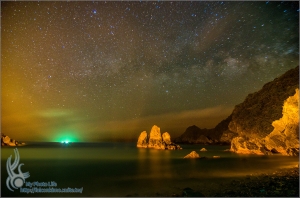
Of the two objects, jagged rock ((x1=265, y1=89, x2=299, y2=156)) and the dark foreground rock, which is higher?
jagged rock ((x1=265, y1=89, x2=299, y2=156))

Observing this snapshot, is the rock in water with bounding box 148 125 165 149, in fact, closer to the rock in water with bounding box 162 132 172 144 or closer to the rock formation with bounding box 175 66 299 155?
the rock in water with bounding box 162 132 172 144

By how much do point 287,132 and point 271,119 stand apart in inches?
392

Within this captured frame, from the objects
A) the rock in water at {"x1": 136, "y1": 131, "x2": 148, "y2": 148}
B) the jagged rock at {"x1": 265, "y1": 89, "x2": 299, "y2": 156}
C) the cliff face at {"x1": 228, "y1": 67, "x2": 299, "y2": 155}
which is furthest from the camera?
the rock in water at {"x1": 136, "y1": 131, "x2": 148, "y2": 148}

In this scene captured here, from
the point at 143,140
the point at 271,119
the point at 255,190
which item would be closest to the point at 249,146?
the point at 271,119

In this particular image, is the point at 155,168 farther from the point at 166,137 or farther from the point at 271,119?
the point at 166,137

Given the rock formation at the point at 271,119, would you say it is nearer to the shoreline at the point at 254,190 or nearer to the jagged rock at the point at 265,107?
the jagged rock at the point at 265,107

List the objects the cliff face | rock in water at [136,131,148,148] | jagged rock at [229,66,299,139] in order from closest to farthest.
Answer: the cliff face < jagged rock at [229,66,299,139] < rock in water at [136,131,148,148]

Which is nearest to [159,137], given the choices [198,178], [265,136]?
[265,136]

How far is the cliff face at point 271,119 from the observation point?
131ft

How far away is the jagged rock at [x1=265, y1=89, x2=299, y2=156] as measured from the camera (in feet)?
125

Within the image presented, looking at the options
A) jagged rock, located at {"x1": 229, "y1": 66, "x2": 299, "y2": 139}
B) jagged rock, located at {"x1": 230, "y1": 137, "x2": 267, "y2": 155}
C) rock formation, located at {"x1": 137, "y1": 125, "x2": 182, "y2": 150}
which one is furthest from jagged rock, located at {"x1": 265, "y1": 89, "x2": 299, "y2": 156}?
rock formation, located at {"x1": 137, "y1": 125, "x2": 182, "y2": 150}

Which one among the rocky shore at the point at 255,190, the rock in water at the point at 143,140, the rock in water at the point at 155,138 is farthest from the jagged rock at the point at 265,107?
the rock in water at the point at 143,140

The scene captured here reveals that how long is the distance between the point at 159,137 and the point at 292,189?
2951 inches

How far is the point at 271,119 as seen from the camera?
166 ft
